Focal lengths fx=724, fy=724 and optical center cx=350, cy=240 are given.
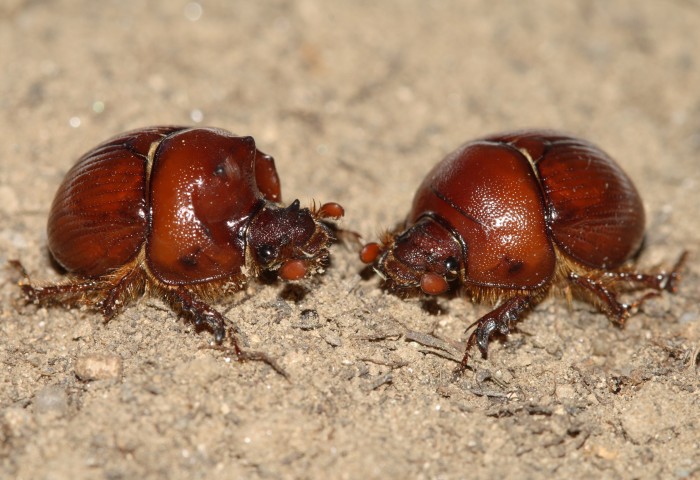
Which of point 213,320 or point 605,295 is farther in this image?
point 605,295

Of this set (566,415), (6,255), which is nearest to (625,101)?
(566,415)

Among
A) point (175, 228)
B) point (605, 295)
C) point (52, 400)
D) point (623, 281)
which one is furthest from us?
point (623, 281)

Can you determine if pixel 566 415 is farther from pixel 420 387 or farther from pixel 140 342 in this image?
pixel 140 342

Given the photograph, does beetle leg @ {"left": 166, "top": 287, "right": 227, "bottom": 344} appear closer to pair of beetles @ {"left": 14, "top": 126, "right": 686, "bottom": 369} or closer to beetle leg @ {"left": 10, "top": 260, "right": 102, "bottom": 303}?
pair of beetles @ {"left": 14, "top": 126, "right": 686, "bottom": 369}

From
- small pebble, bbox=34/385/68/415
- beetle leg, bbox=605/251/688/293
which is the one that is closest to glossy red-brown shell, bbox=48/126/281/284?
small pebble, bbox=34/385/68/415

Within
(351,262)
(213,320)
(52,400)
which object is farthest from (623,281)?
(52,400)

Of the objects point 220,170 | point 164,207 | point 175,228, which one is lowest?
point 175,228

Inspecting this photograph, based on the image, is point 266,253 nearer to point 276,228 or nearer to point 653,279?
point 276,228
